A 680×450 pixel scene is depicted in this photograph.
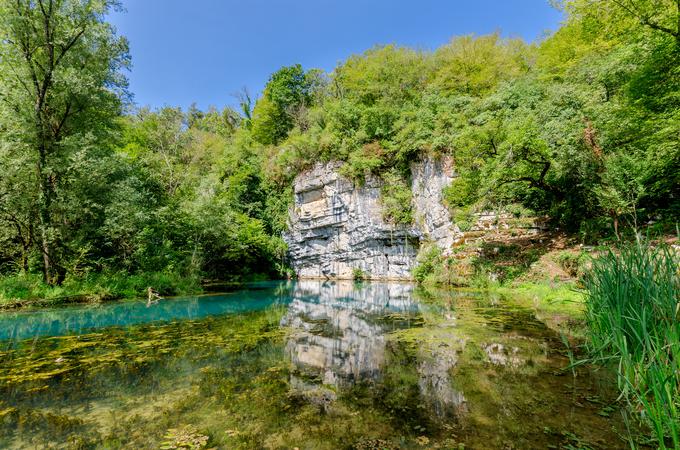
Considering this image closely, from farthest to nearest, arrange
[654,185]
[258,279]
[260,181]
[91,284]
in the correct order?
[260,181]
[258,279]
[91,284]
[654,185]

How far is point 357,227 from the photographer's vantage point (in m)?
23.4

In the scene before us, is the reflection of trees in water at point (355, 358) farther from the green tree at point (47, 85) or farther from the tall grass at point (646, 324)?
the green tree at point (47, 85)

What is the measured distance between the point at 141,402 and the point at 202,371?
96cm

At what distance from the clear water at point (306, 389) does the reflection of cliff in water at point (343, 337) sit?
0.13ft

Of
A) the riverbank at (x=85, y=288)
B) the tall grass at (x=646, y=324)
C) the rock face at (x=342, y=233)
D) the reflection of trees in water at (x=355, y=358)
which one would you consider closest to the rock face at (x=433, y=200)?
the rock face at (x=342, y=233)

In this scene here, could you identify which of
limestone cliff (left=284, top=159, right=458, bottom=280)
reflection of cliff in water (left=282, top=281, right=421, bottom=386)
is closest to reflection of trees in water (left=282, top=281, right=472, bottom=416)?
reflection of cliff in water (left=282, top=281, right=421, bottom=386)

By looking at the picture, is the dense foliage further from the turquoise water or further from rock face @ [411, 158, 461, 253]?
the turquoise water

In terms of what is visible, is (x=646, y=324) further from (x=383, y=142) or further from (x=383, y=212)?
(x=383, y=142)

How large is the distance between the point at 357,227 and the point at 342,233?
1.64 meters

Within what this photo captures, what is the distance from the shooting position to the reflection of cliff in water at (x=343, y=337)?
168 inches

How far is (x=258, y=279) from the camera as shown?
85.2 ft

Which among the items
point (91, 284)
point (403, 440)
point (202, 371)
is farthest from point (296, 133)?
point (403, 440)

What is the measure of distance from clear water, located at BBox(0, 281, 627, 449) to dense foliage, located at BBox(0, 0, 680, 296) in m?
3.38

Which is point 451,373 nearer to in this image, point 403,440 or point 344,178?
point 403,440
